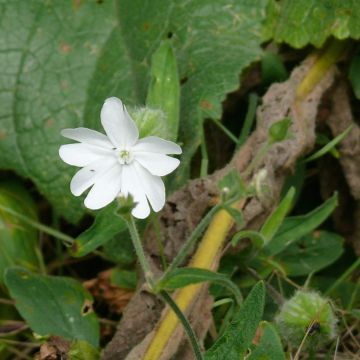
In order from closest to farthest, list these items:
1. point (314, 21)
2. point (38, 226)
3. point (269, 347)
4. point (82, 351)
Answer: point (269, 347) < point (82, 351) < point (38, 226) < point (314, 21)

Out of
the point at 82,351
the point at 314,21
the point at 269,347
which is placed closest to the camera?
the point at 269,347

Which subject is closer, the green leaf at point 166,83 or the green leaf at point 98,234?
the green leaf at point 98,234

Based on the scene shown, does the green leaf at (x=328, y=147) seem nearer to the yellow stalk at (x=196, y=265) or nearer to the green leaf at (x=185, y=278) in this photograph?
the yellow stalk at (x=196, y=265)

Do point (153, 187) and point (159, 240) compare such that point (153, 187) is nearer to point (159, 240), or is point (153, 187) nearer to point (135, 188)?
point (135, 188)

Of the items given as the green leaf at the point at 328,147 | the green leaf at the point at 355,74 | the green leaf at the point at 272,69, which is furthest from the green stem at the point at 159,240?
the green leaf at the point at 355,74

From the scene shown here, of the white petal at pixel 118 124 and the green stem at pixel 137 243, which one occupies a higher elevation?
the white petal at pixel 118 124

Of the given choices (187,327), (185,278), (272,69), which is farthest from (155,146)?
(272,69)

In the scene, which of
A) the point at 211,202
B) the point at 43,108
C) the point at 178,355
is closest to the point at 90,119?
the point at 43,108
